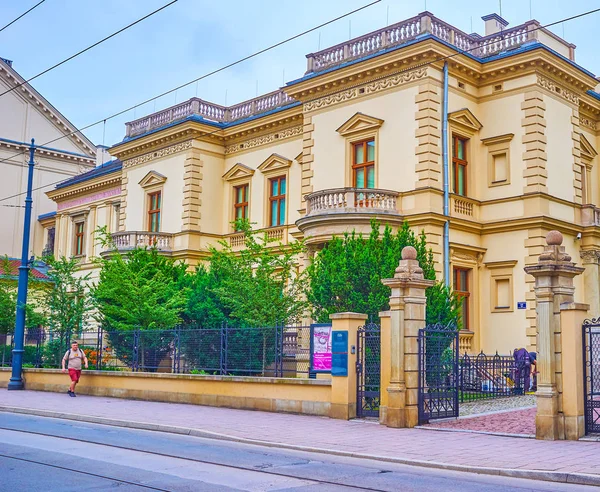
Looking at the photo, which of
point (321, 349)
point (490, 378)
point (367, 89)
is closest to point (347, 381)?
point (321, 349)

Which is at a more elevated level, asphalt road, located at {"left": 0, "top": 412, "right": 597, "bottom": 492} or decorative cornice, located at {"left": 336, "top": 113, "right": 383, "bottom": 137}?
decorative cornice, located at {"left": 336, "top": 113, "right": 383, "bottom": 137}

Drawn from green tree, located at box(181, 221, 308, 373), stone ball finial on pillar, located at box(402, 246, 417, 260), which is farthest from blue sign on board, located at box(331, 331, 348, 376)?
green tree, located at box(181, 221, 308, 373)

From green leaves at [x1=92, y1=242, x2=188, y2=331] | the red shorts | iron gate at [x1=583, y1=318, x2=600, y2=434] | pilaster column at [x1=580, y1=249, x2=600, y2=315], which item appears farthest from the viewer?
pilaster column at [x1=580, y1=249, x2=600, y2=315]

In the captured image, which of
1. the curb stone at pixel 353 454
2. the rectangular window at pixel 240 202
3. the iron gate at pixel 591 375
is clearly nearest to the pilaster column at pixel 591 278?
the rectangular window at pixel 240 202

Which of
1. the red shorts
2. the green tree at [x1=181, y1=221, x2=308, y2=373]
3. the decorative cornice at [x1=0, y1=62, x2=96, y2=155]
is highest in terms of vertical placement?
the decorative cornice at [x1=0, y1=62, x2=96, y2=155]

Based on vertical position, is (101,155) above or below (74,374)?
above

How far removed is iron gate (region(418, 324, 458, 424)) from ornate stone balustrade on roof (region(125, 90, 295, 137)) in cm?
2128

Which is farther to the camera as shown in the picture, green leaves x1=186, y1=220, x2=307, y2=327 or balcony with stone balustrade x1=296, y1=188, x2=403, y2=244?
balcony with stone balustrade x1=296, y1=188, x2=403, y2=244

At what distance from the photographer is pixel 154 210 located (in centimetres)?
4178

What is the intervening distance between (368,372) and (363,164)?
14447mm

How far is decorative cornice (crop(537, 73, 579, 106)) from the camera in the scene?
97.9ft

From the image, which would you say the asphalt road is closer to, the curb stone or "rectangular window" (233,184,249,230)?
the curb stone

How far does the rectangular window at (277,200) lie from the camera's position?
37.4m

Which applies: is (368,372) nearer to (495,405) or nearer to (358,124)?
(495,405)
